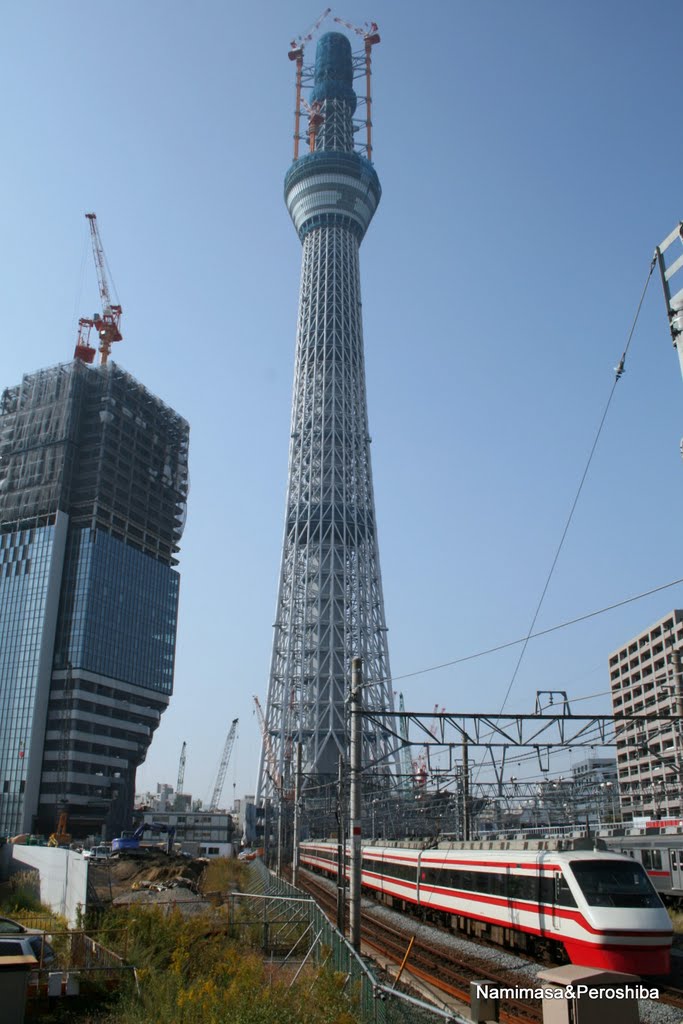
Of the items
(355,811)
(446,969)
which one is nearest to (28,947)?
(355,811)

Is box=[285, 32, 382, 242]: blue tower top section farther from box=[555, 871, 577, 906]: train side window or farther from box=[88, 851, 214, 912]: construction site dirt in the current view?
box=[555, 871, 577, 906]: train side window

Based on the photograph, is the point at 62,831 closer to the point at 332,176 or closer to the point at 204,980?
the point at 204,980

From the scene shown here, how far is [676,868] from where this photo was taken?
37312 millimetres

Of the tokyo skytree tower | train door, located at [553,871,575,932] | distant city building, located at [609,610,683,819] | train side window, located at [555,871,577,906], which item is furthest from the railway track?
Answer: distant city building, located at [609,610,683,819]

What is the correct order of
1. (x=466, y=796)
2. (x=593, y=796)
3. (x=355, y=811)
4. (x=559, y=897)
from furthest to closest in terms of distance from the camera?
(x=593, y=796), (x=466, y=796), (x=355, y=811), (x=559, y=897)

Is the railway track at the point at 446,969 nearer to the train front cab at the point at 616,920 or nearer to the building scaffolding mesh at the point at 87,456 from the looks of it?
the train front cab at the point at 616,920

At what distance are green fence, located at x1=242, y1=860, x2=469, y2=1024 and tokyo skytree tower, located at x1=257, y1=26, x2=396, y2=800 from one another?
78.6 meters

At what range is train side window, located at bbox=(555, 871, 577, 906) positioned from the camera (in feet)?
80.3

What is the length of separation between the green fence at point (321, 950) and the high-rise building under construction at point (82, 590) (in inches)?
4396

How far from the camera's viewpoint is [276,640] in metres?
135

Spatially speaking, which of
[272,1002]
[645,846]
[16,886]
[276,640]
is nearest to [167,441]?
[276,640]

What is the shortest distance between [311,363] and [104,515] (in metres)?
49.8

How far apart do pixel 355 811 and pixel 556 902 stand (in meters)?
7.44

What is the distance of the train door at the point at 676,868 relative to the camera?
1453 inches
